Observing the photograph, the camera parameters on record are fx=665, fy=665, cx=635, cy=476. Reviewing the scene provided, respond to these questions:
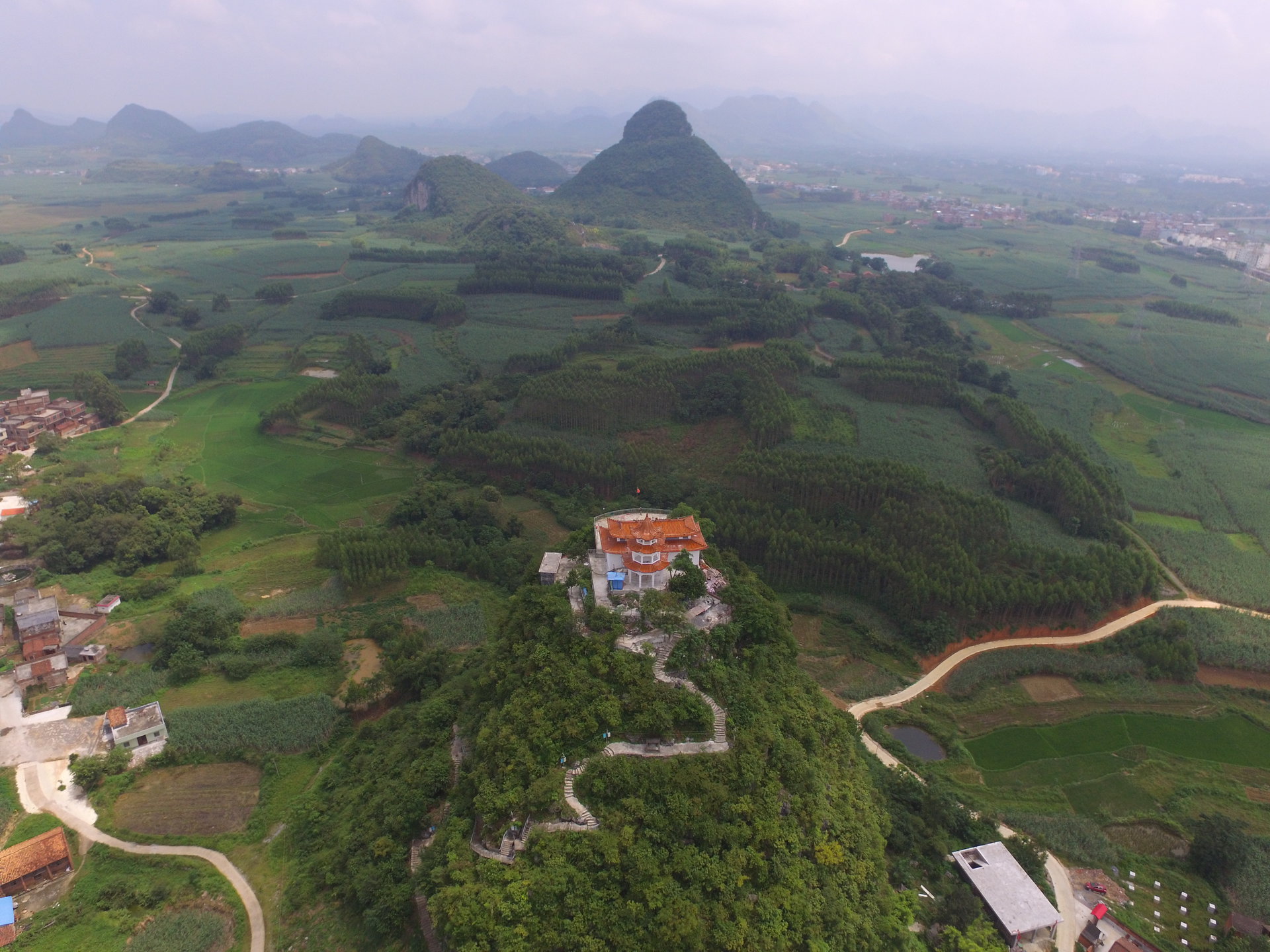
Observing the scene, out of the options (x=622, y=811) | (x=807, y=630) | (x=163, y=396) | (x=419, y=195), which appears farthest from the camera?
(x=419, y=195)

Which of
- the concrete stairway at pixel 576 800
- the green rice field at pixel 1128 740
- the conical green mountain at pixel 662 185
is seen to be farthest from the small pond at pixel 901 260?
the concrete stairway at pixel 576 800

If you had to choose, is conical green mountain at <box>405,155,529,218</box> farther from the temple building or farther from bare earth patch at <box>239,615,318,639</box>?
the temple building

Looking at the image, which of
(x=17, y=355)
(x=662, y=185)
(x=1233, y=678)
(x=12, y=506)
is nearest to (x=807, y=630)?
(x=1233, y=678)

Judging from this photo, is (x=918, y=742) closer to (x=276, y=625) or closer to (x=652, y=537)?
(x=652, y=537)

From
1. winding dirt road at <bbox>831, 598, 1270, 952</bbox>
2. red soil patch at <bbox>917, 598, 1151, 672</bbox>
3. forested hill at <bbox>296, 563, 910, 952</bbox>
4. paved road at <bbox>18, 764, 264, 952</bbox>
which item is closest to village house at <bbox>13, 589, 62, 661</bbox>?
paved road at <bbox>18, 764, 264, 952</bbox>

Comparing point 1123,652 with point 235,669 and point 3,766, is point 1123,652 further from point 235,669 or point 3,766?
point 3,766

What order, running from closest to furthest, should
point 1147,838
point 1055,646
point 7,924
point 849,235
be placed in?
point 7,924 < point 1147,838 < point 1055,646 < point 849,235

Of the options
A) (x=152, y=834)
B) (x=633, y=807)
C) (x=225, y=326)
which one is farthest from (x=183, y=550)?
(x=225, y=326)
